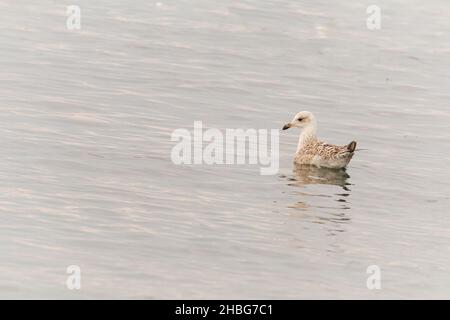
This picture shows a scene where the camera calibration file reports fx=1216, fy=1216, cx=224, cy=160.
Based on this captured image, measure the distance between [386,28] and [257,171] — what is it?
21.8m

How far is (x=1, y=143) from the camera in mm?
23719

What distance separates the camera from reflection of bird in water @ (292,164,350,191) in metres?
23.9

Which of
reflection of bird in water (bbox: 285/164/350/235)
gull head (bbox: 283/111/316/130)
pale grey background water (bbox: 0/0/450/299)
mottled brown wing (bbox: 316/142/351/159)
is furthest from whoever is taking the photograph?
gull head (bbox: 283/111/316/130)

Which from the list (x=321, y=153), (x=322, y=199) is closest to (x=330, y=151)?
(x=321, y=153)

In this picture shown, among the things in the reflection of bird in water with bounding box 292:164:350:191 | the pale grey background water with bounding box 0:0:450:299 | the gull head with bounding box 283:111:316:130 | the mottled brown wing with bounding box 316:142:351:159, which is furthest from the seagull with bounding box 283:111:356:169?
the pale grey background water with bounding box 0:0:450:299

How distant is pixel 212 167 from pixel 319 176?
2.39m

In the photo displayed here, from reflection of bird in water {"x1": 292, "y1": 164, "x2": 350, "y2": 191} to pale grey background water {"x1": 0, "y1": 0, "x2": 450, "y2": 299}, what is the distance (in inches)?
7.1

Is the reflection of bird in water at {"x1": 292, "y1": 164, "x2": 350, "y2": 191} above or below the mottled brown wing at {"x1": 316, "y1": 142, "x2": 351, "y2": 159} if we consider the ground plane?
below

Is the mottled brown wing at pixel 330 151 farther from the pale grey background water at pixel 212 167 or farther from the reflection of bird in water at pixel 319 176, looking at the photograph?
the pale grey background water at pixel 212 167

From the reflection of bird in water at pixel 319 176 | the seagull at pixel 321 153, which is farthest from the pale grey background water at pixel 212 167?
the seagull at pixel 321 153

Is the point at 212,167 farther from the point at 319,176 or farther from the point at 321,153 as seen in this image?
the point at 321,153

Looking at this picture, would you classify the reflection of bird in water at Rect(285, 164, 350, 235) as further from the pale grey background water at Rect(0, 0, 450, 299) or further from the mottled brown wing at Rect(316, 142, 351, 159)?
the mottled brown wing at Rect(316, 142, 351, 159)

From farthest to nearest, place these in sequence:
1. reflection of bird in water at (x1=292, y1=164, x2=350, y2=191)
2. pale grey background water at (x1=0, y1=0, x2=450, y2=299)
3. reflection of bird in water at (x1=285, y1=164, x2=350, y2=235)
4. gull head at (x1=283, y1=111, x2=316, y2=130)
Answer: gull head at (x1=283, y1=111, x2=316, y2=130) → reflection of bird in water at (x1=292, y1=164, x2=350, y2=191) → reflection of bird in water at (x1=285, y1=164, x2=350, y2=235) → pale grey background water at (x1=0, y1=0, x2=450, y2=299)

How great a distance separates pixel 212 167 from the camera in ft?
77.5
